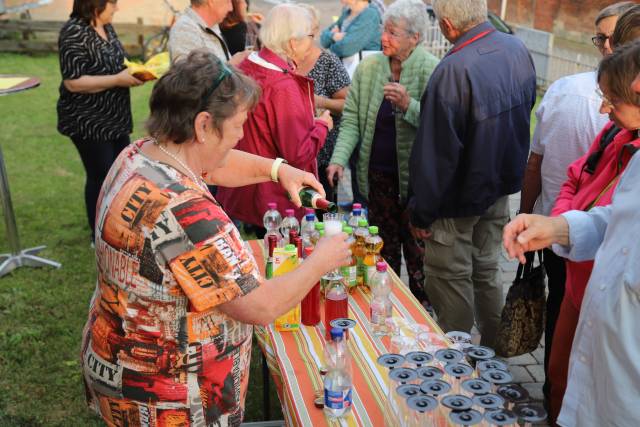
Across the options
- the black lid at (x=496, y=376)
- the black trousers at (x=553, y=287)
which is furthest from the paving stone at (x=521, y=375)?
the black lid at (x=496, y=376)

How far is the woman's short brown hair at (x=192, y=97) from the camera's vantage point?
7.09 ft

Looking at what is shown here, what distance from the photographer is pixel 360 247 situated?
3.27 metres

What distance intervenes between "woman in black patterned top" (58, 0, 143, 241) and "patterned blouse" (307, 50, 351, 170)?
1389 mm

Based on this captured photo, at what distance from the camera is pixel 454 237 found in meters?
3.95

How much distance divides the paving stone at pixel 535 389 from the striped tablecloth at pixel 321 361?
4.46ft

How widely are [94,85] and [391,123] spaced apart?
2.33 meters

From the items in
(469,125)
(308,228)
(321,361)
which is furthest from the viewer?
(469,125)

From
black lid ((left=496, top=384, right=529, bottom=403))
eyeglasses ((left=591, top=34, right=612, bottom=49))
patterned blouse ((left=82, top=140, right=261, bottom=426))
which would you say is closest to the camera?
black lid ((left=496, top=384, right=529, bottom=403))

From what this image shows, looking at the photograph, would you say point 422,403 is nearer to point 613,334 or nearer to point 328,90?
point 613,334

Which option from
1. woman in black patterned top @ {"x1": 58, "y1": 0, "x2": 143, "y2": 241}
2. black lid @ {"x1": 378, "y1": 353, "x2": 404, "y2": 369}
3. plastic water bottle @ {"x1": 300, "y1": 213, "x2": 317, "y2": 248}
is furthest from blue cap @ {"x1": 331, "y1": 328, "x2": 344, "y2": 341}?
woman in black patterned top @ {"x1": 58, "y1": 0, "x2": 143, "y2": 241}

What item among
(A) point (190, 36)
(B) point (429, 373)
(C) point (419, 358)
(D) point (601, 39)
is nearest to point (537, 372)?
Answer: (D) point (601, 39)

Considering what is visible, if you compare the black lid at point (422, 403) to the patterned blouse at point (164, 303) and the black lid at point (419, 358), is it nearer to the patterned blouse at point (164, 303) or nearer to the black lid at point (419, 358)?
the black lid at point (419, 358)

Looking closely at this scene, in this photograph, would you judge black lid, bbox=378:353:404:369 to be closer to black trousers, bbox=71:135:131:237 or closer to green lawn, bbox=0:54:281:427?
green lawn, bbox=0:54:281:427

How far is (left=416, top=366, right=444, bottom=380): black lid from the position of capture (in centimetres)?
208
